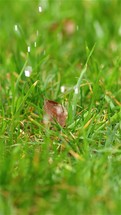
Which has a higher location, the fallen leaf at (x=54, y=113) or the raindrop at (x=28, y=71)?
the raindrop at (x=28, y=71)

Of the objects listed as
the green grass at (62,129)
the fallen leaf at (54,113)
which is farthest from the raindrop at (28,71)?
the fallen leaf at (54,113)

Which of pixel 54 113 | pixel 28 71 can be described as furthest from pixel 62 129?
pixel 28 71

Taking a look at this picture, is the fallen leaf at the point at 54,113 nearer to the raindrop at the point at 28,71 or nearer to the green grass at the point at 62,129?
the green grass at the point at 62,129

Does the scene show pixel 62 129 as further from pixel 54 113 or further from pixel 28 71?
pixel 28 71

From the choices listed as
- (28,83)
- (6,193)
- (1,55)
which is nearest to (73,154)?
(6,193)

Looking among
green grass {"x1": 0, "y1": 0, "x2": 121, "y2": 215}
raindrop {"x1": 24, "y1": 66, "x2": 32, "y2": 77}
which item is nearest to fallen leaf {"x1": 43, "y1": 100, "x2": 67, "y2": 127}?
green grass {"x1": 0, "y1": 0, "x2": 121, "y2": 215}

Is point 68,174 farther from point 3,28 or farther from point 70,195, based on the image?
point 3,28
